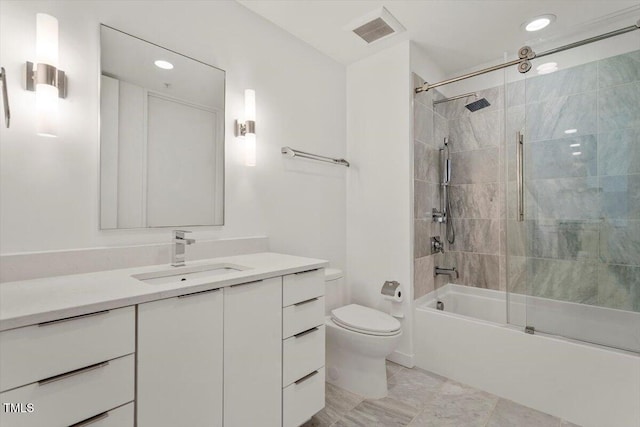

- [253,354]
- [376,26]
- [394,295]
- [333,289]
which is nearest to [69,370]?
[253,354]

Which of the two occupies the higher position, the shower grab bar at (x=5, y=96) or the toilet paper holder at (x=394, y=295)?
the shower grab bar at (x=5, y=96)

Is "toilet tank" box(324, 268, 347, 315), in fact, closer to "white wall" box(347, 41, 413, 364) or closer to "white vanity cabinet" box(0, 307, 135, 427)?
"white wall" box(347, 41, 413, 364)

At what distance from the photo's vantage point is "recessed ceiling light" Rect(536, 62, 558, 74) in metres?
2.05

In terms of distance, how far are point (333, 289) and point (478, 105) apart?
2.16 m

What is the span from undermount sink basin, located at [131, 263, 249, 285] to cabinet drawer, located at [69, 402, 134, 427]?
0.45 metres

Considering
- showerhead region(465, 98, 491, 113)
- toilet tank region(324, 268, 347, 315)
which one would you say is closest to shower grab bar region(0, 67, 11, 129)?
toilet tank region(324, 268, 347, 315)

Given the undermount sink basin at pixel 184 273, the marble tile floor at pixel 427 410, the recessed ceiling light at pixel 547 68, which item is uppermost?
the recessed ceiling light at pixel 547 68

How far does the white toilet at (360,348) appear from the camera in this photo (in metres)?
1.90

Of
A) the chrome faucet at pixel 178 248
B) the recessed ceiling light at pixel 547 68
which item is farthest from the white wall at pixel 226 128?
the recessed ceiling light at pixel 547 68

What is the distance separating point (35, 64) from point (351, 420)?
2.23 metres

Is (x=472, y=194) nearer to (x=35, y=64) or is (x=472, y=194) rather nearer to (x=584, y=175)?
(x=584, y=175)

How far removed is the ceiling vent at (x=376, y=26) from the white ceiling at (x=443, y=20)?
35 mm

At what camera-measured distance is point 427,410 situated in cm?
183

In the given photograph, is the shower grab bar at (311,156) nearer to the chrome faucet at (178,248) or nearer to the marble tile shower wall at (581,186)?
the chrome faucet at (178,248)
